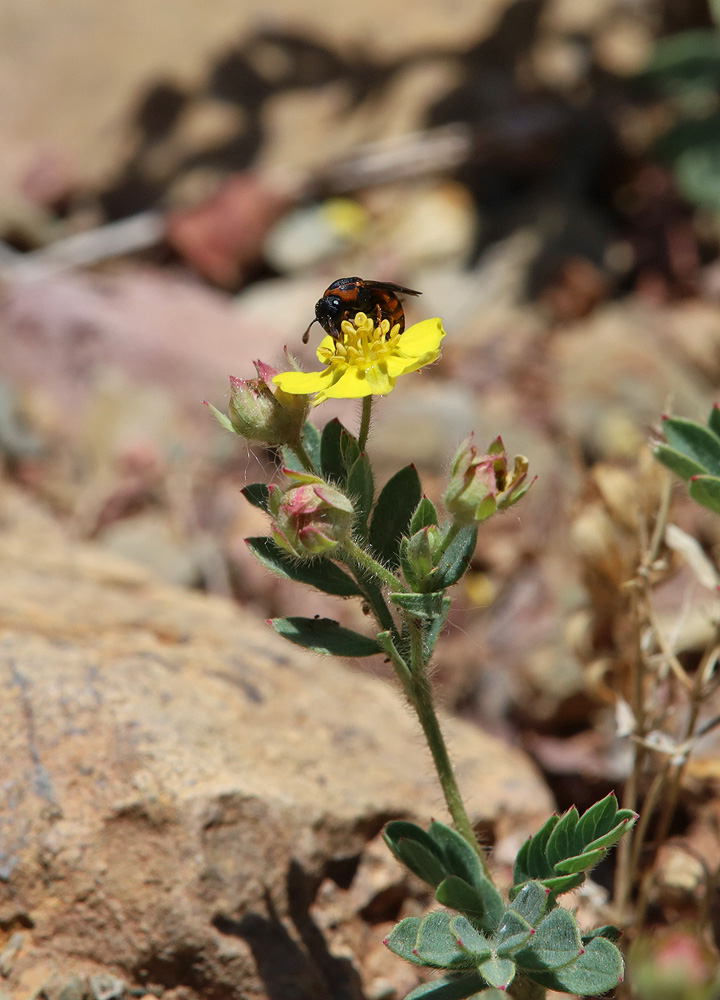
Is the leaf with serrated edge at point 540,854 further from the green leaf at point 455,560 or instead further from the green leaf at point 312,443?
the green leaf at point 312,443

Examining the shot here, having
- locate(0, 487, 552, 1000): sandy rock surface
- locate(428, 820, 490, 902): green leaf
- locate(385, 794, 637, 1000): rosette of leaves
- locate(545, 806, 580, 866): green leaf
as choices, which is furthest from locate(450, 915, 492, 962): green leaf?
locate(0, 487, 552, 1000): sandy rock surface

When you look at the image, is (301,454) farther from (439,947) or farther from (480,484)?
(439,947)

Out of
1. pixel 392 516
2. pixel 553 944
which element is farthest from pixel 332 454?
pixel 553 944

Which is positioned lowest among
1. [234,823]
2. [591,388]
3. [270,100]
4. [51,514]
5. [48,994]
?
[48,994]

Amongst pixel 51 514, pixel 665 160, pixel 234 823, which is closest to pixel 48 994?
pixel 234 823

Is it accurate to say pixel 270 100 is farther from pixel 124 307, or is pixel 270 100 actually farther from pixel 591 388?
pixel 591 388
